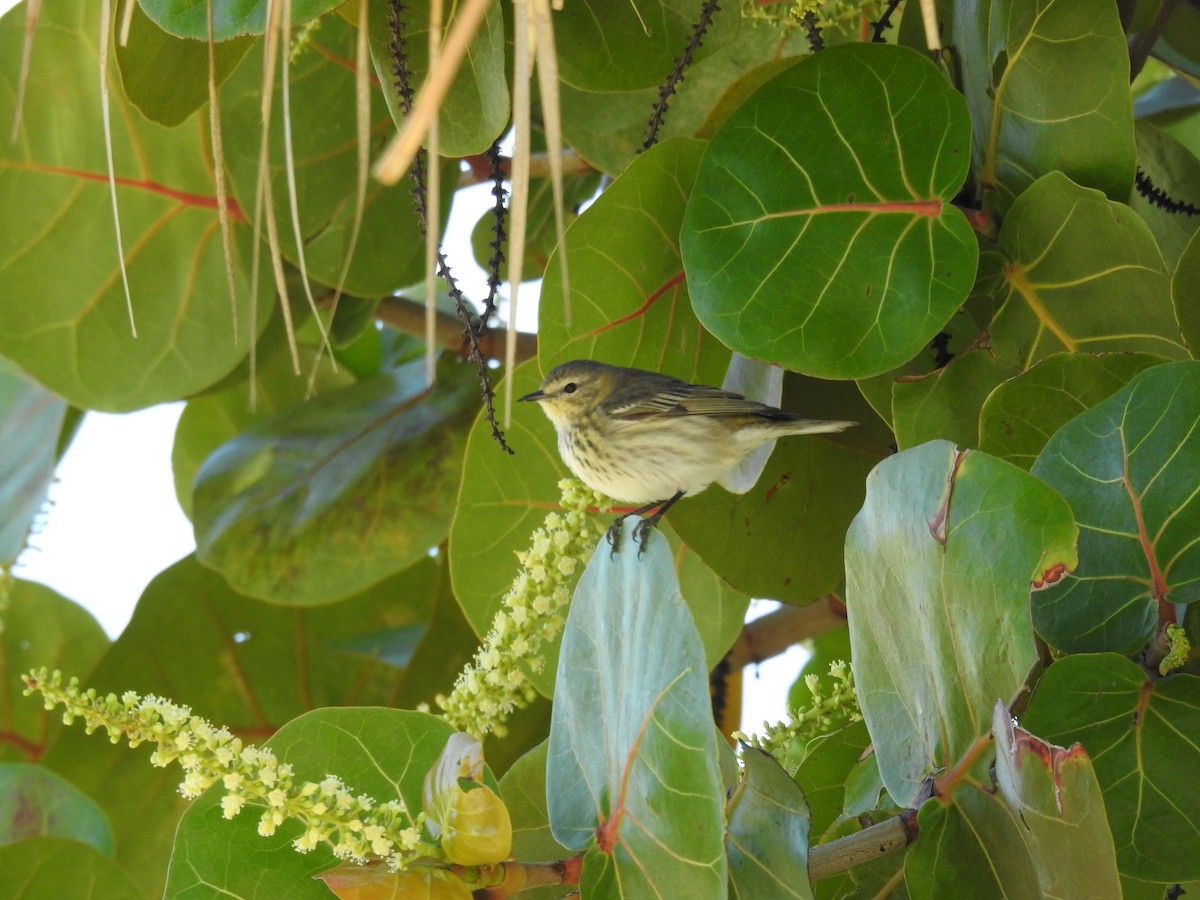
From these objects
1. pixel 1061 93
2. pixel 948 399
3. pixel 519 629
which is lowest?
pixel 519 629

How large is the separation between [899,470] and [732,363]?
1.72 feet

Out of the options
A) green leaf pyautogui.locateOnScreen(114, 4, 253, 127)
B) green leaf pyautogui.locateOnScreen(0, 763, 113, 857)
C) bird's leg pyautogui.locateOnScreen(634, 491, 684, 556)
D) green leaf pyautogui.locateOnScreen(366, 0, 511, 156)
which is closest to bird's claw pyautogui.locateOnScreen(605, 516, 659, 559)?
bird's leg pyautogui.locateOnScreen(634, 491, 684, 556)

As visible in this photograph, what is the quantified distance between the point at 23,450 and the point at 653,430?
1001 millimetres

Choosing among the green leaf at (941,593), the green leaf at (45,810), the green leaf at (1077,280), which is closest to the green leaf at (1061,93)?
the green leaf at (1077,280)

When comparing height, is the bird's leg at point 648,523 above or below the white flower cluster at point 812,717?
above

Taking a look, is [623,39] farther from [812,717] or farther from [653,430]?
[812,717]

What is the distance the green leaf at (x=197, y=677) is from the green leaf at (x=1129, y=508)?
1.01 m

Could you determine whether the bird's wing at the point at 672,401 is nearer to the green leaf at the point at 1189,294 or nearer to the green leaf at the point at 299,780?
the green leaf at the point at 1189,294

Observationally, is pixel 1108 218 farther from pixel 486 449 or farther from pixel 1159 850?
pixel 486 449

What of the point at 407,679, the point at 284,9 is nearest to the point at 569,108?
the point at 284,9

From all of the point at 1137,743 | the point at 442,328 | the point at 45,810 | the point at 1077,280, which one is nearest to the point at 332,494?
the point at 442,328

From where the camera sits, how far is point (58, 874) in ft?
4.38

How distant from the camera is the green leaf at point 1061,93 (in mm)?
1095

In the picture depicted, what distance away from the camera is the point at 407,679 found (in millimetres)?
1669
